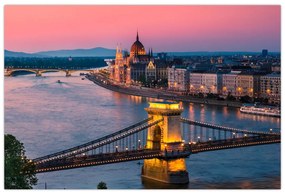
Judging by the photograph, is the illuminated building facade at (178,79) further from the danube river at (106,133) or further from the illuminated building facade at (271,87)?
the danube river at (106,133)

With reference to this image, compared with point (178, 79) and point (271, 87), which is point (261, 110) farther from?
point (178, 79)

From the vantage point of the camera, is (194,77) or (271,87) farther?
(194,77)

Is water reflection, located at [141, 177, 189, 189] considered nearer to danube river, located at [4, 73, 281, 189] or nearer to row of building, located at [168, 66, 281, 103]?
danube river, located at [4, 73, 281, 189]

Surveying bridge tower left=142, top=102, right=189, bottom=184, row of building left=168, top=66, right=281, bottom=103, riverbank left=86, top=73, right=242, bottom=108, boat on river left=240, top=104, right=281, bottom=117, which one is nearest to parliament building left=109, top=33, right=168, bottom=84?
riverbank left=86, top=73, right=242, bottom=108

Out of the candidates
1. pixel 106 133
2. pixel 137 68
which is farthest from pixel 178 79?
pixel 106 133

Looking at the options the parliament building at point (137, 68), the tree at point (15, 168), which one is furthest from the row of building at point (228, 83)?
the tree at point (15, 168)
